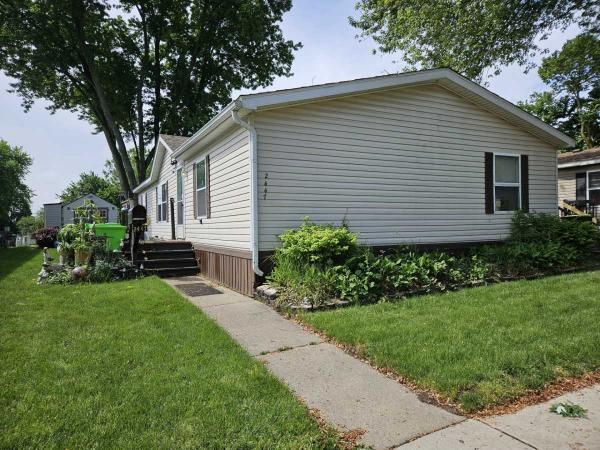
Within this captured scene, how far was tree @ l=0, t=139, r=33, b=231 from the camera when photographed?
4188 centimetres

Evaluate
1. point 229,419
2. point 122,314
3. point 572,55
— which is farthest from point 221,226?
point 572,55

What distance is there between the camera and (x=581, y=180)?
15539 mm

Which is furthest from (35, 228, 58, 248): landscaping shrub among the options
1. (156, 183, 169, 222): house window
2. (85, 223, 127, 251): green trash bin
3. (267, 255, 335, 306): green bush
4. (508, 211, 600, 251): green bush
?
(508, 211, 600, 251): green bush

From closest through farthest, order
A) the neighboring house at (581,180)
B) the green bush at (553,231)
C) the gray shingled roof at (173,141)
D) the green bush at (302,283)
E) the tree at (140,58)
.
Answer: the green bush at (302,283) < the green bush at (553,231) < the gray shingled roof at (173,141) < the neighboring house at (581,180) < the tree at (140,58)

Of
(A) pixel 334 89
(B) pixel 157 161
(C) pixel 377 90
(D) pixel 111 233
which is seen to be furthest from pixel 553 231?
(B) pixel 157 161

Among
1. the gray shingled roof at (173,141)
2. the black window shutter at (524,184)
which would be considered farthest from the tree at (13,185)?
the black window shutter at (524,184)

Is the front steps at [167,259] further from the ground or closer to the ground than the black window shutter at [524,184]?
closer to the ground

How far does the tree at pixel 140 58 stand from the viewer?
1784 centimetres

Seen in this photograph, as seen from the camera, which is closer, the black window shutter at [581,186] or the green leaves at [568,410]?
the green leaves at [568,410]

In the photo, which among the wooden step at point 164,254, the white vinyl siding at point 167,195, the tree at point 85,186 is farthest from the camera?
the tree at point 85,186

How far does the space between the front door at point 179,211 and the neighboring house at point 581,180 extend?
14487 mm

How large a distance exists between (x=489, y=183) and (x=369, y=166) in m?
3.42

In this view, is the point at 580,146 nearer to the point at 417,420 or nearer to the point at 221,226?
the point at 221,226

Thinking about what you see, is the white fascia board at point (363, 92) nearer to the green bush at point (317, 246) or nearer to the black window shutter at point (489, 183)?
the black window shutter at point (489, 183)
